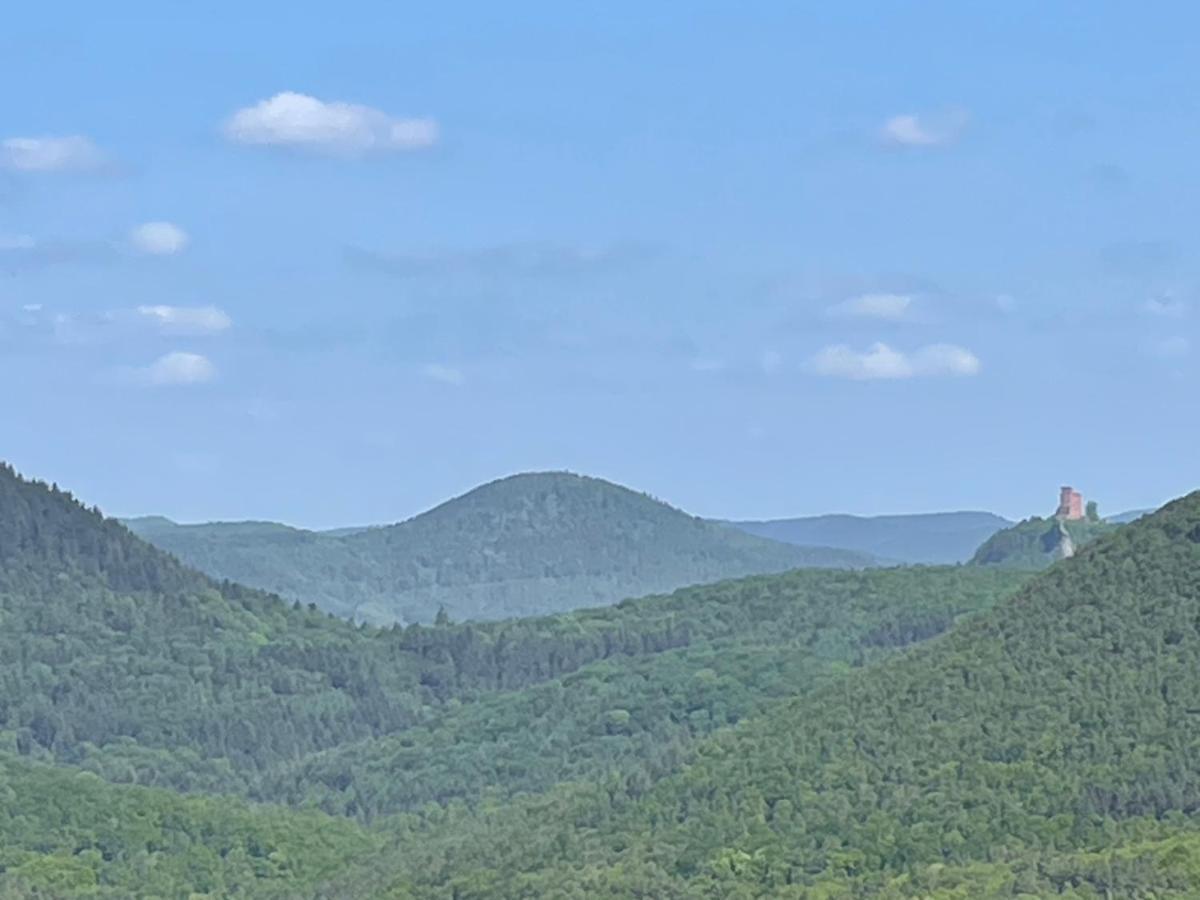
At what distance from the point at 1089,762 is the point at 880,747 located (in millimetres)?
14076

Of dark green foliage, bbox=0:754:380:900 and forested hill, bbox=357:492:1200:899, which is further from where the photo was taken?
dark green foliage, bbox=0:754:380:900

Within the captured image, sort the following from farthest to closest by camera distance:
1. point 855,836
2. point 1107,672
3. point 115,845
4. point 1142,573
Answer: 1. point 115,845
2. point 1142,573
3. point 1107,672
4. point 855,836

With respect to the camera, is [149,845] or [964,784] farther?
[149,845]

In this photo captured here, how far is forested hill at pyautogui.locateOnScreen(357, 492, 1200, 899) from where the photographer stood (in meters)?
130

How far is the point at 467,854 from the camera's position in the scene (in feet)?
524

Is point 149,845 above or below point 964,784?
below

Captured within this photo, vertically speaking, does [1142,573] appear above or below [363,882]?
above

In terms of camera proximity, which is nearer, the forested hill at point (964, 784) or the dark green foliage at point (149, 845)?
the forested hill at point (964, 784)

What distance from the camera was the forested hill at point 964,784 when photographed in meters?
130

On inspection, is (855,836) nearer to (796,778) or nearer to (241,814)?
(796,778)

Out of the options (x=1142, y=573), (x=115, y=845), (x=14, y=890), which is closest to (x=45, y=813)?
(x=115, y=845)

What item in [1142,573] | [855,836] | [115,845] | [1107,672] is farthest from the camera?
[115,845]

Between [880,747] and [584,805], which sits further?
[584,805]

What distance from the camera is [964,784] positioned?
141500 millimetres
